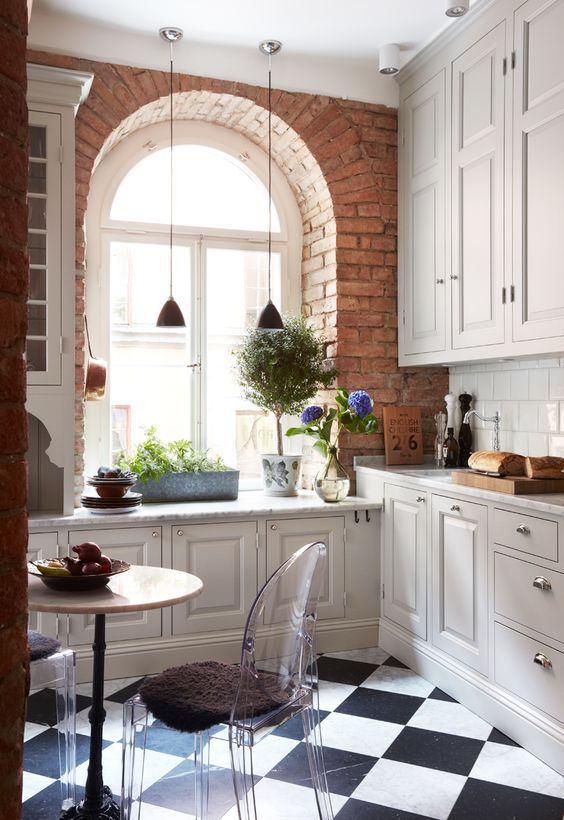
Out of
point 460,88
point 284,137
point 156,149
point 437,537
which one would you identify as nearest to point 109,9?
point 156,149

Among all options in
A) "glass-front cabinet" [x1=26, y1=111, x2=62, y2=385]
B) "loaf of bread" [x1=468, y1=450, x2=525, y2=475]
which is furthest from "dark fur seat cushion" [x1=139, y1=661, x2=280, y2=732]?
"glass-front cabinet" [x1=26, y1=111, x2=62, y2=385]

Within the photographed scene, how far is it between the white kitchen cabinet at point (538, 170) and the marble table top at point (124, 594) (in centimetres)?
169

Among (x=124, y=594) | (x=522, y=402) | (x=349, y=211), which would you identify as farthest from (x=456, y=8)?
(x=124, y=594)

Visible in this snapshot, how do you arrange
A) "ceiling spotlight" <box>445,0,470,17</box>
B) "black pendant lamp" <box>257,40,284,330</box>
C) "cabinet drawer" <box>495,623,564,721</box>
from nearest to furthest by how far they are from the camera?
"cabinet drawer" <box>495,623,564,721</box> < "ceiling spotlight" <box>445,0,470,17</box> < "black pendant lamp" <box>257,40,284,330</box>

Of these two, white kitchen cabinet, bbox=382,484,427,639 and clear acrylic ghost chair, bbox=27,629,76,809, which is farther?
white kitchen cabinet, bbox=382,484,427,639

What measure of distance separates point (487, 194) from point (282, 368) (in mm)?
1278

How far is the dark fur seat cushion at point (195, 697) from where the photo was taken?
1.94 metres

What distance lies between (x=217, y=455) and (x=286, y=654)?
6.97 ft

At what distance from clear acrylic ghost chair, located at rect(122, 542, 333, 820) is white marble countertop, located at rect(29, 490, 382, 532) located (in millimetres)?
1228

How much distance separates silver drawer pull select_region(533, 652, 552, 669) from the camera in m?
2.57

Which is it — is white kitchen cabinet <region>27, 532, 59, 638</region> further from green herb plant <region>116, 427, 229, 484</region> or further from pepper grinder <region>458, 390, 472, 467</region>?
pepper grinder <region>458, 390, 472, 467</region>

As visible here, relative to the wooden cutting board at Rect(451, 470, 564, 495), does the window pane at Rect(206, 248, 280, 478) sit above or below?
above

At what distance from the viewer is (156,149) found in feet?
13.2

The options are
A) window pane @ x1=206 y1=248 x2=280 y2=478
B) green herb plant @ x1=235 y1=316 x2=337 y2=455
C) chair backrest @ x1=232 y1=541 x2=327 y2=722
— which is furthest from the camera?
window pane @ x1=206 y1=248 x2=280 y2=478
